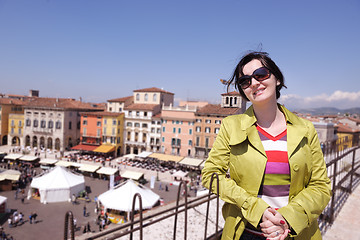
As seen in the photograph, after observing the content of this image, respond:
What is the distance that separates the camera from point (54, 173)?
21469 mm

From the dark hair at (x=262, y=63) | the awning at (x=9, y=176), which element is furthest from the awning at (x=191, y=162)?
the dark hair at (x=262, y=63)

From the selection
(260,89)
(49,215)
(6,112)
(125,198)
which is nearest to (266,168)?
(260,89)

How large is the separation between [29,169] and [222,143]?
1400 inches

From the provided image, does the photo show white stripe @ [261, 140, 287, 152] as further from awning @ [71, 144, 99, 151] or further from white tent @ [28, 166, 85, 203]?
awning @ [71, 144, 99, 151]

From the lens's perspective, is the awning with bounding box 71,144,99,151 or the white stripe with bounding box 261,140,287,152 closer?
the white stripe with bounding box 261,140,287,152

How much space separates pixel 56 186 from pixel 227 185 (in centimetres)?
2218

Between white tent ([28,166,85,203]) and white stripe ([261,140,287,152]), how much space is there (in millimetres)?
22022

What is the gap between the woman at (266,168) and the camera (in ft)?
6.39

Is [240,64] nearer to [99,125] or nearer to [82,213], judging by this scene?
[82,213]

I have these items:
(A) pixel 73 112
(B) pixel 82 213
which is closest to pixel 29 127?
(A) pixel 73 112

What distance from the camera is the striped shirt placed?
6.86 ft

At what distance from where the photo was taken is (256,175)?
207 cm

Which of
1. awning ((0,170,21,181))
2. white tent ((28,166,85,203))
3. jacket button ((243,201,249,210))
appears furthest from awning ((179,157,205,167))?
jacket button ((243,201,249,210))

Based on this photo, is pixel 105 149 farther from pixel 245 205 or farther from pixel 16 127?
pixel 245 205
